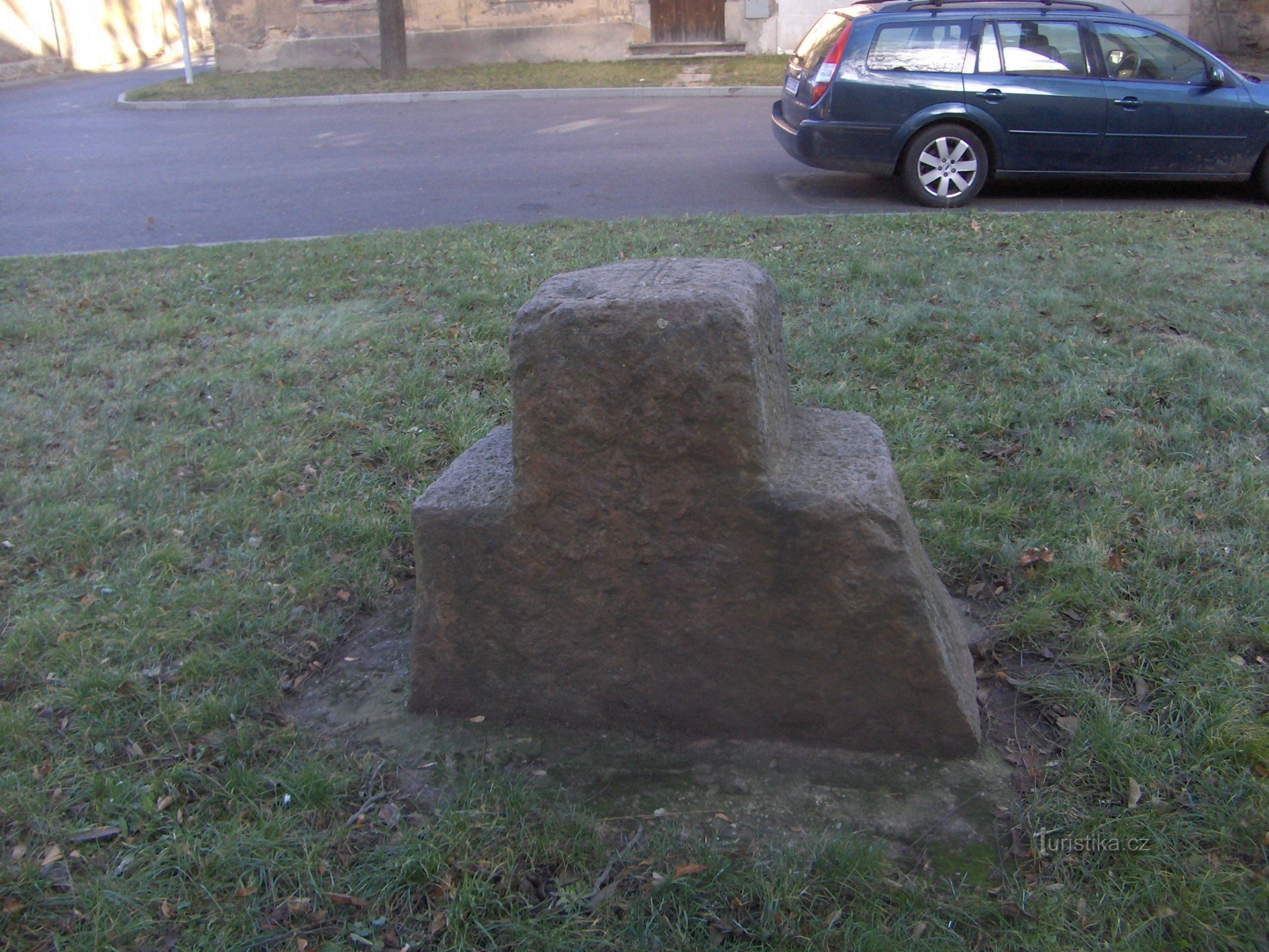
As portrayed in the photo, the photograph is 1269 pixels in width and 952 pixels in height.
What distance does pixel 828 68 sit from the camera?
345 inches

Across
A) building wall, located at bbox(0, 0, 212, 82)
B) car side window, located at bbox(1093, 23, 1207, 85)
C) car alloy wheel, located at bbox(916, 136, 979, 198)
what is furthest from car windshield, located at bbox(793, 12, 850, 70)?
building wall, located at bbox(0, 0, 212, 82)

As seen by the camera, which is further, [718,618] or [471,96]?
[471,96]

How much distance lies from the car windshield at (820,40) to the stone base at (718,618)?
7.12 m

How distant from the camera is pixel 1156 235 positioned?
23.4ft

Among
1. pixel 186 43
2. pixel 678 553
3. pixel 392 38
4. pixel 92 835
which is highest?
pixel 186 43

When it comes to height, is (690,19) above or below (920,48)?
above

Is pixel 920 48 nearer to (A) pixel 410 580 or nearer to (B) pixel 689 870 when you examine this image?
(A) pixel 410 580

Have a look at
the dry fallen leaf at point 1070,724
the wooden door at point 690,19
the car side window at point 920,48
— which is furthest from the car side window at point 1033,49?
the wooden door at point 690,19

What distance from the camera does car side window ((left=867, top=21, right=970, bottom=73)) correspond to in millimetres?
8633

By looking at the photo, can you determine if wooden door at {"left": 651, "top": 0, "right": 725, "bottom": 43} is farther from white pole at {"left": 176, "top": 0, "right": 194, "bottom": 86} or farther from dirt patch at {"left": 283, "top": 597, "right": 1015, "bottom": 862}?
dirt patch at {"left": 283, "top": 597, "right": 1015, "bottom": 862}

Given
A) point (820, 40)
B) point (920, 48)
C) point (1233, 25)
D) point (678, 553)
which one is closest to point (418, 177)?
point (820, 40)

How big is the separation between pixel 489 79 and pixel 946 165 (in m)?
12.4

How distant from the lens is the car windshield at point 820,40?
29.5ft

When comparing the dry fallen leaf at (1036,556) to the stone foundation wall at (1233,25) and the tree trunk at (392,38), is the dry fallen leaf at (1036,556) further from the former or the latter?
the stone foundation wall at (1233,25)
